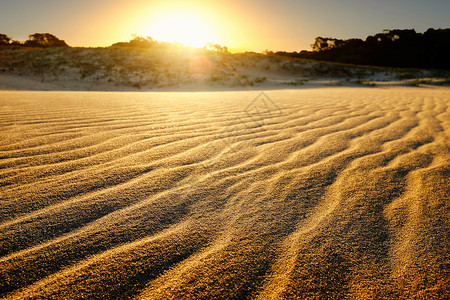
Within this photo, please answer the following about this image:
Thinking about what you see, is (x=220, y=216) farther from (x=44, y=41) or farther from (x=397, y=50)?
(x=44, y=41)

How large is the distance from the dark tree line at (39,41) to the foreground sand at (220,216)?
34716 millimetres

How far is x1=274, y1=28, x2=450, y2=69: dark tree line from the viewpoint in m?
21.7

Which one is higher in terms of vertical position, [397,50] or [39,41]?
[39,41]

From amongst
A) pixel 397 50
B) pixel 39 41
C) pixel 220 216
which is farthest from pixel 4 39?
pixel 397 50

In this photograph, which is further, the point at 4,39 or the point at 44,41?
the point at 44,41

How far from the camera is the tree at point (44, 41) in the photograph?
28120 millimetres

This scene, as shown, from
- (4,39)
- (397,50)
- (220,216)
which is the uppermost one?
(4,39)

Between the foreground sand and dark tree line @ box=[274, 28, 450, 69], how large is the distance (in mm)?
26940

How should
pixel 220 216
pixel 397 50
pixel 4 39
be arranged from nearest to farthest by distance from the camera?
pixel 220 216, pixel 397 50, pixel 4 39

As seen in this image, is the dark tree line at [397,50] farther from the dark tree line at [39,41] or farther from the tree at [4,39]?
the tree at [4,39]

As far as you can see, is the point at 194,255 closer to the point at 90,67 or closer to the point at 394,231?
the point at 394,231

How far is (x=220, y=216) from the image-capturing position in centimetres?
113

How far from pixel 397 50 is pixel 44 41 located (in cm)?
3965

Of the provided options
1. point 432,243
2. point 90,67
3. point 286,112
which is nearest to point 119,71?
point 90,67
